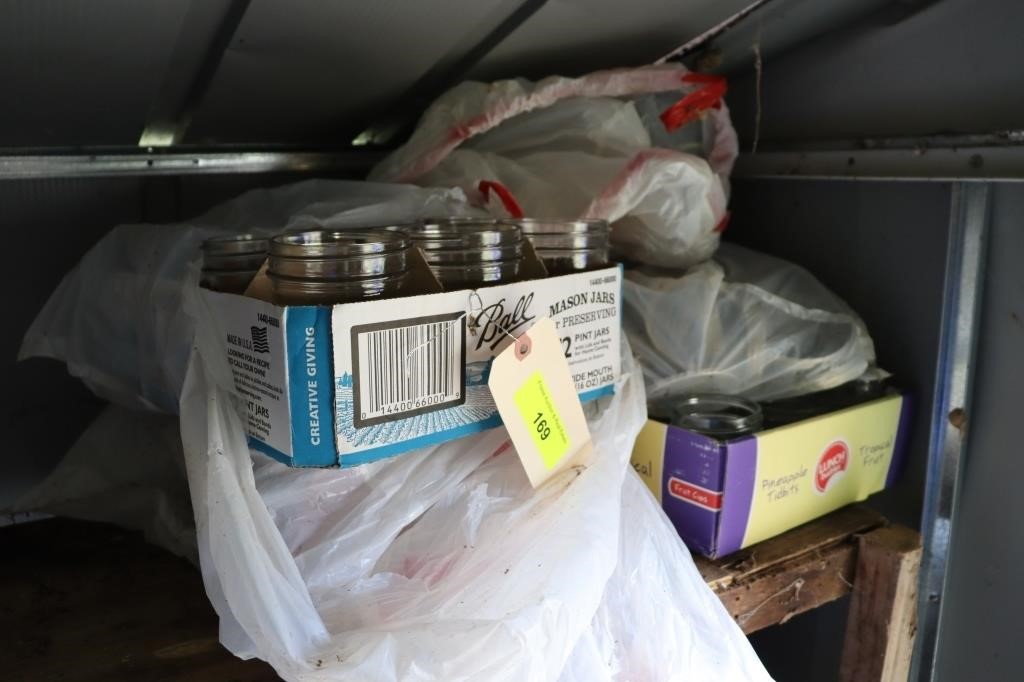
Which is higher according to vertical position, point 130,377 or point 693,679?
point 130,377

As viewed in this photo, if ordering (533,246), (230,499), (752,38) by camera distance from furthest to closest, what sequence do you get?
(752,38) < (533,246) < (230,499)

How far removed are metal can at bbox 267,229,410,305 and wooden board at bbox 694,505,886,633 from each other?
1.23 ft

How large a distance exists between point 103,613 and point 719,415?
522 mm

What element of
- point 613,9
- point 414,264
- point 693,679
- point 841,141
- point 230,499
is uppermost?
point 613,9

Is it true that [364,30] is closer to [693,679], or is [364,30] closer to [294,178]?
[294,178]

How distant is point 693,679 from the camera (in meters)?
0.54

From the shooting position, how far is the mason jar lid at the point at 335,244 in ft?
1.54

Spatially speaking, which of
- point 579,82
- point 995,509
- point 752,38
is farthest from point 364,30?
point 995,509

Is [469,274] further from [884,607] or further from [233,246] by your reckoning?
[884,607]

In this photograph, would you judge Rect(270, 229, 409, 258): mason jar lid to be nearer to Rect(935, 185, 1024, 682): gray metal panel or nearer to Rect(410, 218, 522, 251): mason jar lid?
Rect(410, 218, 522, 251): mason jar lid

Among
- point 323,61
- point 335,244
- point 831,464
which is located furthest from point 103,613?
point 831,464

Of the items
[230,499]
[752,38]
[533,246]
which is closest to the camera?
[230,499]

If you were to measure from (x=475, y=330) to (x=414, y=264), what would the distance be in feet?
0.19

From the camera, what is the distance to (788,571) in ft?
2.32
